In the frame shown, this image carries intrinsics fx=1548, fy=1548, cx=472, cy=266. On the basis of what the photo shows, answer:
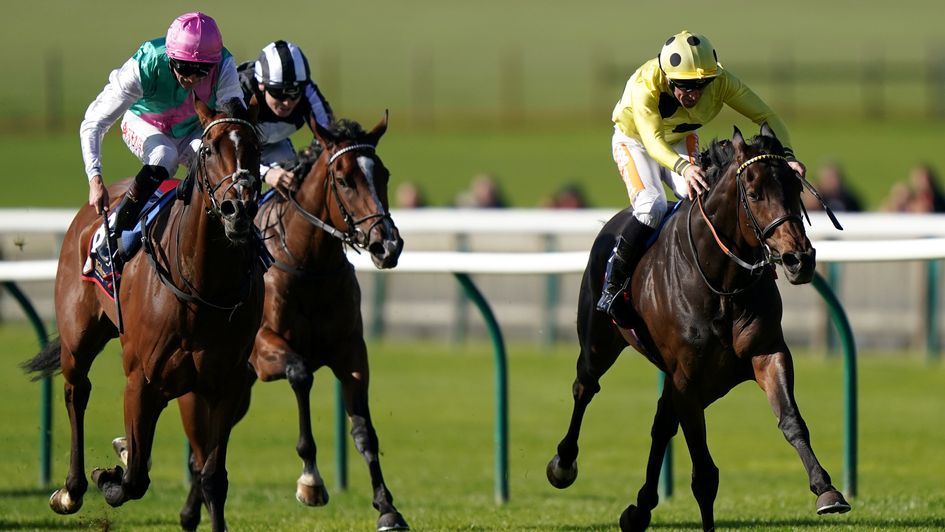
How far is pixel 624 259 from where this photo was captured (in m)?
6.33

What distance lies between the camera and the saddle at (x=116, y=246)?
6.15m

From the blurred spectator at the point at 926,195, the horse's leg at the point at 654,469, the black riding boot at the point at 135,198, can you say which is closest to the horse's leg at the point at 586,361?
the horse's leg at the point at 654,469

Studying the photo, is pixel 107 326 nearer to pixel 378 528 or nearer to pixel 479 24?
pixel 378 528

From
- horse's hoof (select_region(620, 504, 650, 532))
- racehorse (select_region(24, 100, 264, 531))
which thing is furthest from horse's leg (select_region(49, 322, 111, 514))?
horse's hoof (select_region(620, 504, 650, 532))

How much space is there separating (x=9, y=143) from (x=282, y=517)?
26609mm

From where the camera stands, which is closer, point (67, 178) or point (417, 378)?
point (417, 378)

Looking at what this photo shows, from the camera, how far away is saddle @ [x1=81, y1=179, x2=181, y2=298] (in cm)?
615

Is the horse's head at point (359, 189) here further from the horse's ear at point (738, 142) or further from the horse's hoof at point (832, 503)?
the horse's hoof at point (832, 503)

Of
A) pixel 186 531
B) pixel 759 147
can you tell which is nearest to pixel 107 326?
pixel 186 531

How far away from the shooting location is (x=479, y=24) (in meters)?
60.3

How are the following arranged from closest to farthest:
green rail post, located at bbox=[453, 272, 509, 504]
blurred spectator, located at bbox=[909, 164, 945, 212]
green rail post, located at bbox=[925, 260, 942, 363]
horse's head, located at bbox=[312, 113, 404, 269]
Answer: horse's head, located at bbox=[312, 113, 404, 269], green rail post, located at bbox=[453, 272, 509, 504], green rail post, located at bbox=[925, 260, 942, 363], blurred spectator, located at bbox=[909, 164, 945, 212]

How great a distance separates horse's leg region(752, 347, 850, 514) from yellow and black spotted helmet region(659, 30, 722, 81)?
1.14 meters

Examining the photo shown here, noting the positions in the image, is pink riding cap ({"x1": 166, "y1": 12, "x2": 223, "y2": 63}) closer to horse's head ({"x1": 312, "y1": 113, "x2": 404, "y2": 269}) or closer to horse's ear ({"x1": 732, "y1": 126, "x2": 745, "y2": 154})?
horse's head ({"x1": 312, "y1": 113, "x2": 404, "y2": 269})

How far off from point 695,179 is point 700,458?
3.53 ft
